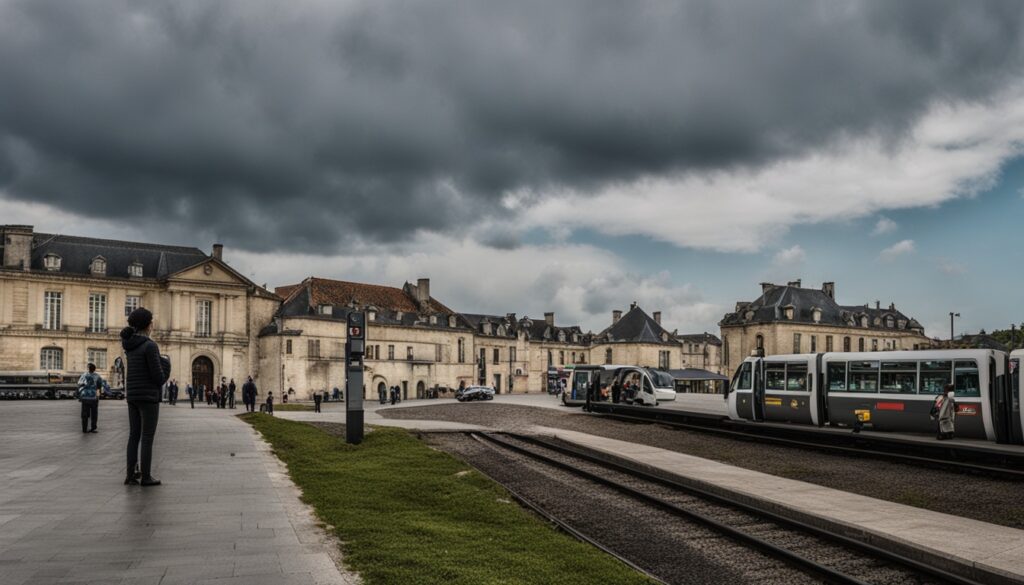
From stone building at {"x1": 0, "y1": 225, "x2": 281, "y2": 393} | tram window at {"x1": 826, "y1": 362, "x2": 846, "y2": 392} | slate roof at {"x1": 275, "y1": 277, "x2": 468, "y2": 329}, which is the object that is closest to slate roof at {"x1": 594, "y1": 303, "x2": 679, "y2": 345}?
slate roof at {"x1": 275, "y1": 277, "x2": 468, "y2": 329}

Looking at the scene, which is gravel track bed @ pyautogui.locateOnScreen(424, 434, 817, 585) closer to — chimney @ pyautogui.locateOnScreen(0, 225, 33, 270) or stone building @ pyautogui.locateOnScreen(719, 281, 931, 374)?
chimney @ pyautogui.locateOnScreen(0, 225, 33, 270)

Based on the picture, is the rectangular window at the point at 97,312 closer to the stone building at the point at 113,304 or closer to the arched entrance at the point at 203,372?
the stone building at the point at 113,304

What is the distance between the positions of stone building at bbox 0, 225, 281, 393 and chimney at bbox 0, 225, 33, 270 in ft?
0.26

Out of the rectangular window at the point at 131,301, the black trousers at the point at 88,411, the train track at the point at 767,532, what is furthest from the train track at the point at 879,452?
the rectangular window at the point at 131,301

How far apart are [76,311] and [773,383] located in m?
61.5

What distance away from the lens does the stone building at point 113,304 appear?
225 ft

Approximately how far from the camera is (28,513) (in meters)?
9.77

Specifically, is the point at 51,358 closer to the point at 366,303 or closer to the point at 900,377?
the point at 366,303

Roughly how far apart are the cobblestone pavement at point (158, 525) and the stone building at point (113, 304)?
59.5 m

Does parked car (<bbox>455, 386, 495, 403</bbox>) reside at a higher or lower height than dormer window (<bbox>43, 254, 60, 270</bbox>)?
lower

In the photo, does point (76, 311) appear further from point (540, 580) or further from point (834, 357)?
point (540, 580)

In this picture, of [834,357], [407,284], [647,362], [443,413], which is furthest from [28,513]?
[647,362]

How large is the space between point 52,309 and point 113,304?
479cm

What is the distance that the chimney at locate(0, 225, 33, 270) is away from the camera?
69.2 m
